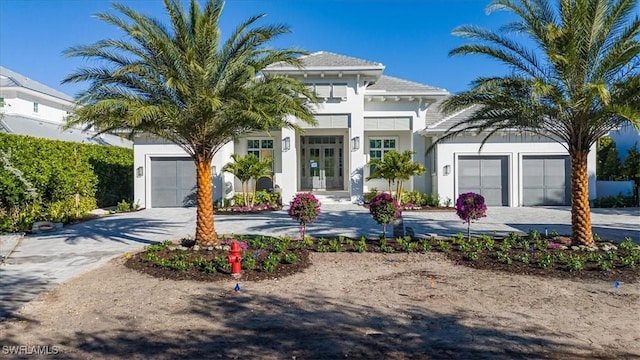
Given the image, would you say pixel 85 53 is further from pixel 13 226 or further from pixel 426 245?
pixel 426 245

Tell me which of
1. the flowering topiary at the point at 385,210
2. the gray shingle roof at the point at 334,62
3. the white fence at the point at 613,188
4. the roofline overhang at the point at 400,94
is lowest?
the flowering topiary at the point at 385,210

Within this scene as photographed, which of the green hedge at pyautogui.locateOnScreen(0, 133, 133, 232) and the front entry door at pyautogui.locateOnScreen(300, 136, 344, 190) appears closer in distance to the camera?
the green hedge at pyautogui.locateOnScreen(0, 133, 133, 232)

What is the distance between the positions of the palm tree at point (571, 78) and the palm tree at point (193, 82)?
4334 mm

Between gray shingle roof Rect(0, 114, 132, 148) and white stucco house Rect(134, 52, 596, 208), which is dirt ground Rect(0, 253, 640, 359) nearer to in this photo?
white stucco house Rect(134, 52, 596, 208)

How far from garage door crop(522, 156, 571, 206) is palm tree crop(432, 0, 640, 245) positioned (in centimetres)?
1015

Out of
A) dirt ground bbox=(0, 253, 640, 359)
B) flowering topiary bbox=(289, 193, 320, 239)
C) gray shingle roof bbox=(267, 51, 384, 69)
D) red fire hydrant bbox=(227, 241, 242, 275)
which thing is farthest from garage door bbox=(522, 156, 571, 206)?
red fire hydrant bbox=(227, 241, 242, 275)

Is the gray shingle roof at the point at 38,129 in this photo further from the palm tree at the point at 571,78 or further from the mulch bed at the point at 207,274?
the palm tree at the point at 571,78

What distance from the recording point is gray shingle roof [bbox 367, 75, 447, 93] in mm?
20000

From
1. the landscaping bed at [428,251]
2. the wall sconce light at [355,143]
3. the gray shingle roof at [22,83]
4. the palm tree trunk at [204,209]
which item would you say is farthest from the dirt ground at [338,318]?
the gray shingle roof at [22,83]

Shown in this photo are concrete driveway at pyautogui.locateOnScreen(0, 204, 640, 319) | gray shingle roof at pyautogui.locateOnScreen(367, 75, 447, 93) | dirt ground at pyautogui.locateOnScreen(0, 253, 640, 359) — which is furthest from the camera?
gray shingle roof at pyautogui.locateOnScreen(367, 75, 447, 93)

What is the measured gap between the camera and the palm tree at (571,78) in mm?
8219

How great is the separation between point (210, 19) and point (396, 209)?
19.2 feet

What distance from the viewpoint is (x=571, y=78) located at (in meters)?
8.62

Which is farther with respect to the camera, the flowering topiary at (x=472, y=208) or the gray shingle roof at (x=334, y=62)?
the gray shingle roof at (x=334, y=62)
